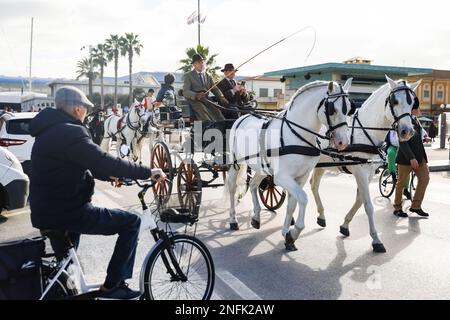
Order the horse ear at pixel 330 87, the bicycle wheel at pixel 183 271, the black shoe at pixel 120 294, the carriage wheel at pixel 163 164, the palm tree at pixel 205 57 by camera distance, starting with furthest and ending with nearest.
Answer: the palm tree at pixel 205 57, the carriage wheel at pixel 163 164, the horse ear at pixel 330 87, the bicycle wheel at pixel 183 271, the black shoe at pixel 120 294

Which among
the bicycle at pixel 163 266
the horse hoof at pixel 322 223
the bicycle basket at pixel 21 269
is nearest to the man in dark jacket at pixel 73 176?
the bicycle at pixel 163 266

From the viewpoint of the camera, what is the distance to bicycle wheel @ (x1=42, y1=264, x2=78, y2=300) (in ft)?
11.2

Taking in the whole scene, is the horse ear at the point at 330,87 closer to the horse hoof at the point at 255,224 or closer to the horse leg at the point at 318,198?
the horse leg at the point at 318,198

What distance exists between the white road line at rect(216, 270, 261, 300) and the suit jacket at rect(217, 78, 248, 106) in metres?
4.19

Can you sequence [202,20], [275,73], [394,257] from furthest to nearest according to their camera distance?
[202,20] < [275,73] < [394,257]

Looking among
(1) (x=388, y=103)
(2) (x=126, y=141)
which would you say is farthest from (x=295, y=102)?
(2) (x=126, y=141)

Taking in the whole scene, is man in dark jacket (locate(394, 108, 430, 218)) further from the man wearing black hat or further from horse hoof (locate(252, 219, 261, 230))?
the man wearing black hat

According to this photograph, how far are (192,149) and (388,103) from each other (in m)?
3.80

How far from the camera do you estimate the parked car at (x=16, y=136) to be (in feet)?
33.0

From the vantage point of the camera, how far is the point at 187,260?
13.2ft

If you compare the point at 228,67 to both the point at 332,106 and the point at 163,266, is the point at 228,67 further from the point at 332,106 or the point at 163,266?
the point at 163,266

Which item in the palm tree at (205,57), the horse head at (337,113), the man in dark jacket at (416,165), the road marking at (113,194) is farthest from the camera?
the palm tree at (205,57)

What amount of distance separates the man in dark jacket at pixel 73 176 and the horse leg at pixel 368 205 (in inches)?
147
